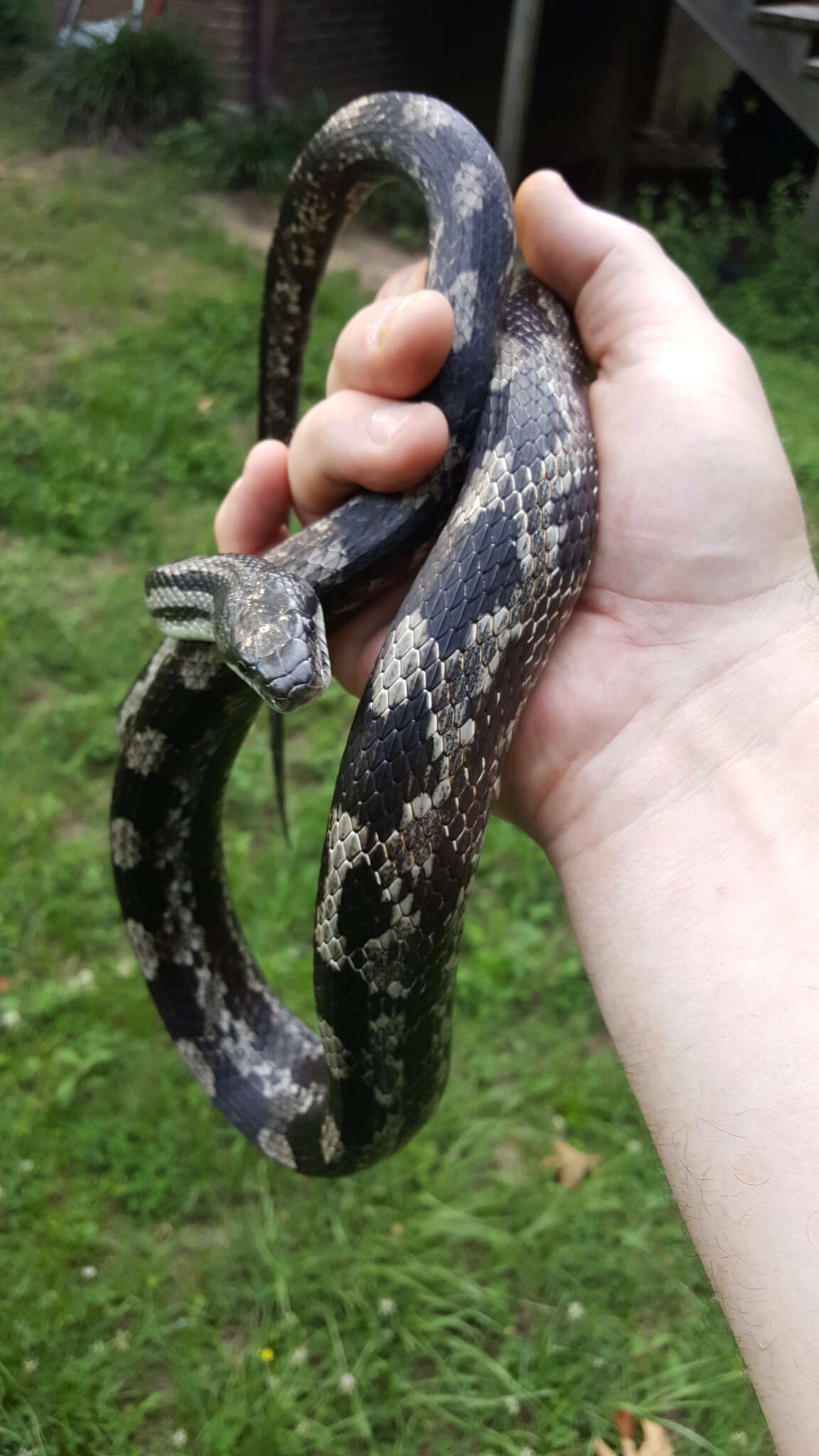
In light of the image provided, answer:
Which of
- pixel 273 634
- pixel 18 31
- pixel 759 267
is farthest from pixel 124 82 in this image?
pixel 273 634

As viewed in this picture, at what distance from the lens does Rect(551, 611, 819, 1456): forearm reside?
68.2 inches

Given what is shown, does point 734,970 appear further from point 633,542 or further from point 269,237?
point 269,237

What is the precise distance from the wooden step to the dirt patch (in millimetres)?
3342

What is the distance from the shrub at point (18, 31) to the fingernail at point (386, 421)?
10664mm

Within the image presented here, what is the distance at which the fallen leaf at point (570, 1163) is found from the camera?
337cm

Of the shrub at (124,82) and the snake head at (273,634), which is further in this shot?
the shrub at (124,82)

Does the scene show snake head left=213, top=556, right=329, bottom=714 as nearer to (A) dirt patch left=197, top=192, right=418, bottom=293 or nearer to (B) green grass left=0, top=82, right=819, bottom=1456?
(B) green grass left=0, top=82, right=819, bottom=1456

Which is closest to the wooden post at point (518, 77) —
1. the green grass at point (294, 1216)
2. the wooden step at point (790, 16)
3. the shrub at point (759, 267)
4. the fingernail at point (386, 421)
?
the shrub at point (759, 267)

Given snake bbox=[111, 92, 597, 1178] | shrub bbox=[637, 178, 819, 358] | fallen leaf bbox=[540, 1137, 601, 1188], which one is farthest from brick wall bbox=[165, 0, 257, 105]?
fallen leaf bbox=[540, 1137, 601, 1188]

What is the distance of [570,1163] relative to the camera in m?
3.38

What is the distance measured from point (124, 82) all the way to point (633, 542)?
9789mm

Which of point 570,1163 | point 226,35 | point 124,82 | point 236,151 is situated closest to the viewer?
point 570,1163

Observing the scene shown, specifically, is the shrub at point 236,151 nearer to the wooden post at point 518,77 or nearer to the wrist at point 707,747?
the wooden post at point 518,77

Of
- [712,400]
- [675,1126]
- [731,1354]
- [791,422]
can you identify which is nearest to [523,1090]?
[731,1354]
